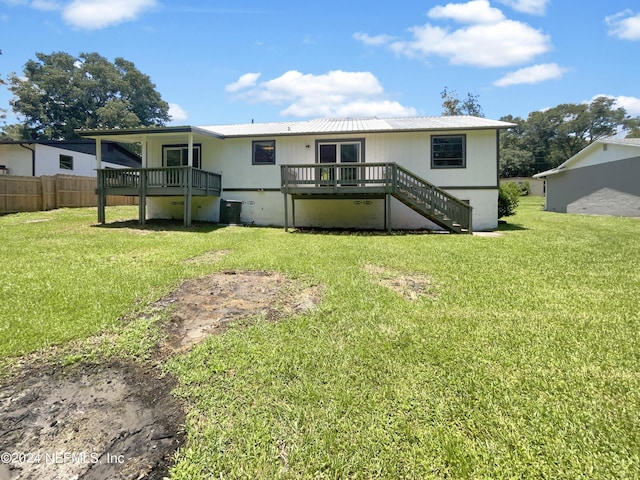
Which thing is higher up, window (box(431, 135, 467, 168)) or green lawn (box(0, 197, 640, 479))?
window (box(431, 135, 467, 168))

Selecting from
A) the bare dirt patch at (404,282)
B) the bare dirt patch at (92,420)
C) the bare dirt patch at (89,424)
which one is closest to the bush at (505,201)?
the bare dirt patch at (404,282)

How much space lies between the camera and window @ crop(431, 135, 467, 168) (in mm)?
12688

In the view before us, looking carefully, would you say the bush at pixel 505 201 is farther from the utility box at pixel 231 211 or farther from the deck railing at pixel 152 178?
the deck railing at pixel 152 178

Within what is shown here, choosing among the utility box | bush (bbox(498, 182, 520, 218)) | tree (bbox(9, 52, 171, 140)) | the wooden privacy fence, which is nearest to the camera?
the utility box

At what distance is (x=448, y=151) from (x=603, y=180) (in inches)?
472

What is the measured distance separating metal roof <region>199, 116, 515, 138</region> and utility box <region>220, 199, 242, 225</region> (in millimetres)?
2778

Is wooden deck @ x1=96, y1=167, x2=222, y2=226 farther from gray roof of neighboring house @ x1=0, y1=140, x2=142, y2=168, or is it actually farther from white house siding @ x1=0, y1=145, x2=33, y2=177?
white house siding @ x1=0, y1=145, x2=33, y2=177

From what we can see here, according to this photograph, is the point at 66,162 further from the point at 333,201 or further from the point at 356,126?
the point at 356,126

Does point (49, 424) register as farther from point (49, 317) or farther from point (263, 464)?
point (49, 317)

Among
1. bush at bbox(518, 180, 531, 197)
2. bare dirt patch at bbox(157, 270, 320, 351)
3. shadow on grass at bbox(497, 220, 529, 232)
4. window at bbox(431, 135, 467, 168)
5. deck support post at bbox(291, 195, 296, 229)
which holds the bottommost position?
bare dirt patch at bbox(157, 270, 320, 351)

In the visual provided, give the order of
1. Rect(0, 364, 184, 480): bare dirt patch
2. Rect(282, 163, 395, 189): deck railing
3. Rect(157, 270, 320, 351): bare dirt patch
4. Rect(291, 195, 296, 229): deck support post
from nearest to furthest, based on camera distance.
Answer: Rect(0, 364, 184, 480): bare dirt patch, Rect(157, 270, 320, 351): bare dirt patch, Rect(282, 163, 395, 189): deck railing, Rect(291, 195, 296, 229): deck support post

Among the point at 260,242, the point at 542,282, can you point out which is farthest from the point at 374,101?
the point at 542,282

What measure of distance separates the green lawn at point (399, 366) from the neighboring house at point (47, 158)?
1774 cm

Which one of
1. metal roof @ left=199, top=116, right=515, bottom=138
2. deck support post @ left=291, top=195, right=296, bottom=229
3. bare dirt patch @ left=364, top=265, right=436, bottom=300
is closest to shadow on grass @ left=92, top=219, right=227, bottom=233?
deck support post @ left=291, top=195, right=296, bottom=229
